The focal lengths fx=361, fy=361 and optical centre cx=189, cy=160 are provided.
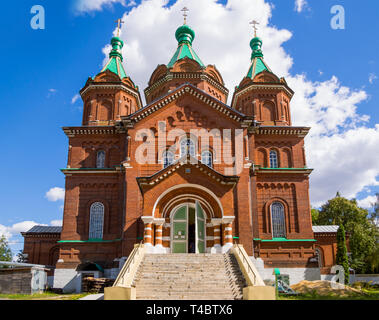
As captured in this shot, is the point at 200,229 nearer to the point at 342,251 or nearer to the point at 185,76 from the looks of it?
the point at 342,251

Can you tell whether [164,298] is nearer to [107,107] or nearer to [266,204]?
[266,204]

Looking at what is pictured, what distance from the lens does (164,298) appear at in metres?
14.2

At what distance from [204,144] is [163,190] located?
537 cm

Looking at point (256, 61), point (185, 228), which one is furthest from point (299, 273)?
point (256, 61)

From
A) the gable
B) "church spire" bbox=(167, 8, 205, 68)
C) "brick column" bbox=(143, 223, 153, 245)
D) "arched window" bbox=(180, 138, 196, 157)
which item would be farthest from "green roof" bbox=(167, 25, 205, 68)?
"brick column" bbox=(143, 223, 153, 245)

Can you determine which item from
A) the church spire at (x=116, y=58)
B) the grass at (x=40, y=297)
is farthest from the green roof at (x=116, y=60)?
the grass at (x=40, y=297)

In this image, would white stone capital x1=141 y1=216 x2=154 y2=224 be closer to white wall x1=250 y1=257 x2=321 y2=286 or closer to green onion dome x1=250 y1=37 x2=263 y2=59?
white wall x1=250 y1=257 x2=321 y2=286

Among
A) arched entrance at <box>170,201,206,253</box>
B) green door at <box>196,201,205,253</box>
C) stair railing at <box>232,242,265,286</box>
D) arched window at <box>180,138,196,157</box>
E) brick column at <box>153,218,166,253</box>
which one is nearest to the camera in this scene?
stair railing at <box>232,242,265,286</box>

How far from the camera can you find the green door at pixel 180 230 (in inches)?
853

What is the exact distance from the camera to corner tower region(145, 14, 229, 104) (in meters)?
31.0

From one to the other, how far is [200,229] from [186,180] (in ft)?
10.1

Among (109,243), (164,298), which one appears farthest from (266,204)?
(164,298)

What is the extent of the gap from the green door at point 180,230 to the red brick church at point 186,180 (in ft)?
0.20

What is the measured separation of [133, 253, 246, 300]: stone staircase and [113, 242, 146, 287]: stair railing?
0.90ft
